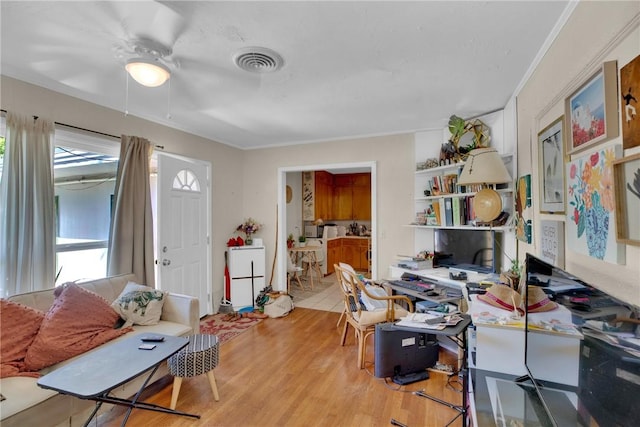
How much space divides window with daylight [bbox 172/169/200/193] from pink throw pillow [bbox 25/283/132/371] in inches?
62.4

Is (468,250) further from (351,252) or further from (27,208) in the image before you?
(351,252)

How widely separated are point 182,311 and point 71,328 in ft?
2.50

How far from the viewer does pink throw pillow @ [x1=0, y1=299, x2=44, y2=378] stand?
5.45 feet

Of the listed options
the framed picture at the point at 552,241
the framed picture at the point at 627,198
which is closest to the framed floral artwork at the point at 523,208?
the framed picture at the point at 552,241

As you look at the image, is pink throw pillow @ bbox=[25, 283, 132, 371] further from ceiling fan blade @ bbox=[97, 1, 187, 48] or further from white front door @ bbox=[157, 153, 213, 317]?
ceiling fan blade @ bbox=[97, 1, 187, 48]

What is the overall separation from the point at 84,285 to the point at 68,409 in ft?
3.23

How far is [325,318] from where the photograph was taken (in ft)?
12.7

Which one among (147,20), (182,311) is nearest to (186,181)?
(182,311)

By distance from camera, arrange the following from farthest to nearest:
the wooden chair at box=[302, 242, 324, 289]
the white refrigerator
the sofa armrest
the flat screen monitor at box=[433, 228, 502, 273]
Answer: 1. the wooden chair at box=[302, 242, 324, 289]
2. the white refrigerator
3. the flat screen monitor at box=[433, 228, 502, 273]
4. the sofa armrest

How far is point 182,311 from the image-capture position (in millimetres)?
2537

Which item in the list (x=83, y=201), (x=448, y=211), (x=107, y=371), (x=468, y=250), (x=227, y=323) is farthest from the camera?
(x=227, y=323)

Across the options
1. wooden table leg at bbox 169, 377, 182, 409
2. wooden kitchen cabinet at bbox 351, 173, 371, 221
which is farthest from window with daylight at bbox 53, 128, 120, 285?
wooden kitchen cabinet at bbox 351, 173, 371, 221

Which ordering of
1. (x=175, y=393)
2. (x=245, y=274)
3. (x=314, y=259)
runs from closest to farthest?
(x=175, y=393) < (x=245, y=274) < (x=314, y=259)

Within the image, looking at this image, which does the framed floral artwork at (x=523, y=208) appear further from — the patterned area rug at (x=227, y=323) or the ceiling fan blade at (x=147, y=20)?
the patterned area rug at (x=227, y=323)
